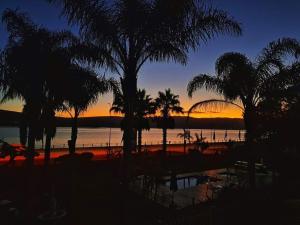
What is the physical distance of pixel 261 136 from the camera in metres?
13.9

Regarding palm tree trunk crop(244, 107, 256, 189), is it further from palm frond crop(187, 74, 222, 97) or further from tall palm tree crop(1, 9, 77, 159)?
tall palm tree crop(1, 9, 77, 159)

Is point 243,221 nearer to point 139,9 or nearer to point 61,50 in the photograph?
point 139,9

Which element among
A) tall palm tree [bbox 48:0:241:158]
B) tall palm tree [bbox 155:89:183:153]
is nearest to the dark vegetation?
tall palm tree [bbox 48:0:241:158]

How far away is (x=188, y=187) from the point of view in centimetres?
1596

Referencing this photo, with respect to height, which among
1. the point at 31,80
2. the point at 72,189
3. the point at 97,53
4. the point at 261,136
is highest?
the point at 97,53

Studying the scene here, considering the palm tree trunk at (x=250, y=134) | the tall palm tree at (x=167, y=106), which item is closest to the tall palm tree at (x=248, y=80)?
the palm tree trunk at (x=250, y=134)

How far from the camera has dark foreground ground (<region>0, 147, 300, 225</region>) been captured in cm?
844

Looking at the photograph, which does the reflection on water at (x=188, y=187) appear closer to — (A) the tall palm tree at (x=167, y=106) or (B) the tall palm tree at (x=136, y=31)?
(B) the tall palm tree at (x=136, y=31)

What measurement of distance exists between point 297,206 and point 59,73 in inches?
362

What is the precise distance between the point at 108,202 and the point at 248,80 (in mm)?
8226

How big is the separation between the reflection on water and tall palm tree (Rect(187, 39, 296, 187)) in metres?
2.71

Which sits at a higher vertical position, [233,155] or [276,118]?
[276,118]

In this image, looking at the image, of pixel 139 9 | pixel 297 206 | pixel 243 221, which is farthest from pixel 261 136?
pixel 139 9

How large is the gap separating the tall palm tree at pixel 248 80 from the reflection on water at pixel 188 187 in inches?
107
